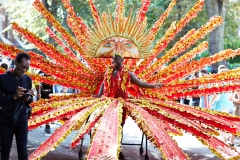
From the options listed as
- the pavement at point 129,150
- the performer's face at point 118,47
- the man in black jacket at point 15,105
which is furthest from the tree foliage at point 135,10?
the man in black jacket at point 15,105

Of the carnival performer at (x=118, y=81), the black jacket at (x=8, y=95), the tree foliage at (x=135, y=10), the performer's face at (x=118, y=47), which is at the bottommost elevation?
the black jacket at (x=8, y=95)

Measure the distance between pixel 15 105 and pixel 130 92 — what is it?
2.66m

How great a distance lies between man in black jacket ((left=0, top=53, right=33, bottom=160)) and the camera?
5.25m

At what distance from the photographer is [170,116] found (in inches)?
226

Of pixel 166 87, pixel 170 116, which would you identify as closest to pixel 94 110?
pixel 170 116

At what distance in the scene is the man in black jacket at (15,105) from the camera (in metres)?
5.25

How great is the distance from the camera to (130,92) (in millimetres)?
7641

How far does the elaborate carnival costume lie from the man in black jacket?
28cm

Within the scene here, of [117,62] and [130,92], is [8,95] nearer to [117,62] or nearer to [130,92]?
[117,62]

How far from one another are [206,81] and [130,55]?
4.09ft

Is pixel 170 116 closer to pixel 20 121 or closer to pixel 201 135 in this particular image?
pixel 201 135

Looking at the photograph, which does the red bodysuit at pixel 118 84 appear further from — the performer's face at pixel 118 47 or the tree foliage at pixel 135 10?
the tree foliage at pixel 135 10

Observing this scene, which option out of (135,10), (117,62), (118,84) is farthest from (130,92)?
(135,10)

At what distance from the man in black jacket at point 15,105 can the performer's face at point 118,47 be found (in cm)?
168
